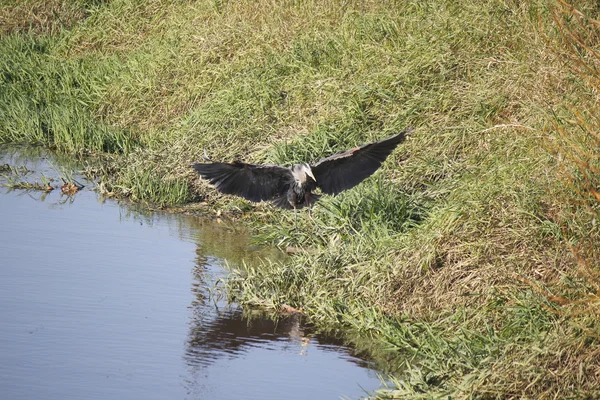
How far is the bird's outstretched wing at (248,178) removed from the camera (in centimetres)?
693

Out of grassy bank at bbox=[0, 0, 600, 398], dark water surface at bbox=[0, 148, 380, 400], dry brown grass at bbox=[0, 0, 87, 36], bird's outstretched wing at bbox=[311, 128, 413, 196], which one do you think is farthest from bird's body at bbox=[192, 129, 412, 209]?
dry brown grass at bbox=[0, 0, 87, 36]

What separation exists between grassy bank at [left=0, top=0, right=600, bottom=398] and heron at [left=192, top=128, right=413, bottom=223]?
0.88 feet

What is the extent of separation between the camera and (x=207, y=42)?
11.3m

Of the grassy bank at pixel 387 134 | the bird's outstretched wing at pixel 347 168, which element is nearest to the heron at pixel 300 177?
the bird's outstretched wing at pixel 347 168

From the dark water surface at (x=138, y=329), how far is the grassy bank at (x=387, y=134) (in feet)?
1.18

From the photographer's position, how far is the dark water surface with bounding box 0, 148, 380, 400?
4.82 m

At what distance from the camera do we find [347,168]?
7.29m

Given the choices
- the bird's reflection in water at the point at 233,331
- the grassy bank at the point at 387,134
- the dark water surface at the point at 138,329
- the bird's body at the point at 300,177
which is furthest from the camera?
the bird's body at the point at 300,177

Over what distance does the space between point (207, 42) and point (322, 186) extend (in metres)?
4.50

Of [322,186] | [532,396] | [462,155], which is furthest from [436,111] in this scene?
[532,396]

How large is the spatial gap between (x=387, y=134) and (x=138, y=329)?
3783 mm

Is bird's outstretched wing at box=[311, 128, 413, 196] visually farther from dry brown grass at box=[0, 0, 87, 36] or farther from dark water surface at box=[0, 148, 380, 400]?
dry brown grass at box=[0, 0, 87, 36]

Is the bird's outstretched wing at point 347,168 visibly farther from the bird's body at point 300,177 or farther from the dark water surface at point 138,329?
the dark water surface at point 138,329

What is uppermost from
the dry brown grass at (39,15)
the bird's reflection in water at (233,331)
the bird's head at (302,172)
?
the bird's head at (302,172)
